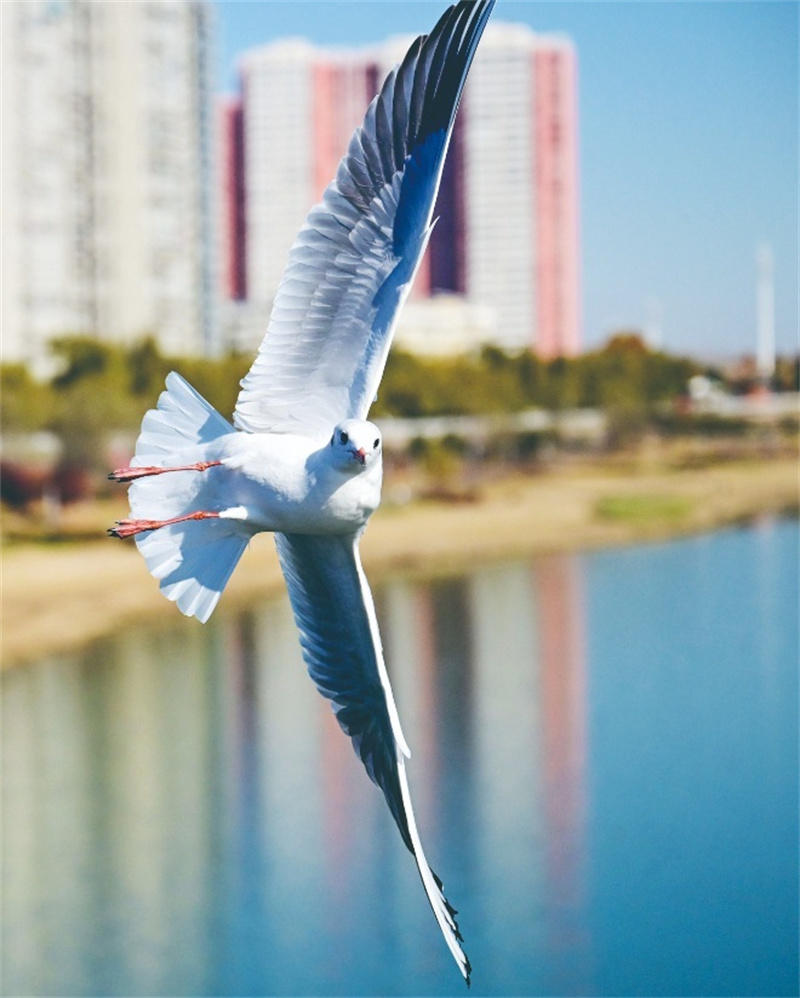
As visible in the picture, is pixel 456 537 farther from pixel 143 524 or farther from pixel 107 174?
pixel 143 524

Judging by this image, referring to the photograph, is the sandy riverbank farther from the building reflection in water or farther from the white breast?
the white breast

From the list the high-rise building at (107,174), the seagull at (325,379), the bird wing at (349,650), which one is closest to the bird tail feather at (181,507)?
the seagull at (325,379)

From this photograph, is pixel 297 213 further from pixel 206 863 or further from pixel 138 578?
pixel 206 863

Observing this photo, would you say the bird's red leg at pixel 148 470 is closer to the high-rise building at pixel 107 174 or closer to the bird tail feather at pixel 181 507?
the bird tail feather at pixel 181 507

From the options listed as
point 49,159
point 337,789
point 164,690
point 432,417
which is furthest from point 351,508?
point 49,159

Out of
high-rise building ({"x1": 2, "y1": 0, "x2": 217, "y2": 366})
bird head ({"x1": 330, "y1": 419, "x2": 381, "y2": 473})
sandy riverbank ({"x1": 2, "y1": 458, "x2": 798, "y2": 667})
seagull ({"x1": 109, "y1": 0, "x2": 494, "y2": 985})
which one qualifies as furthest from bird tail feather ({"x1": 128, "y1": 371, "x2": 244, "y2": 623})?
high-rise building ({"x1": 2, "y1": 0, "x2": 217, "y2": 366})
